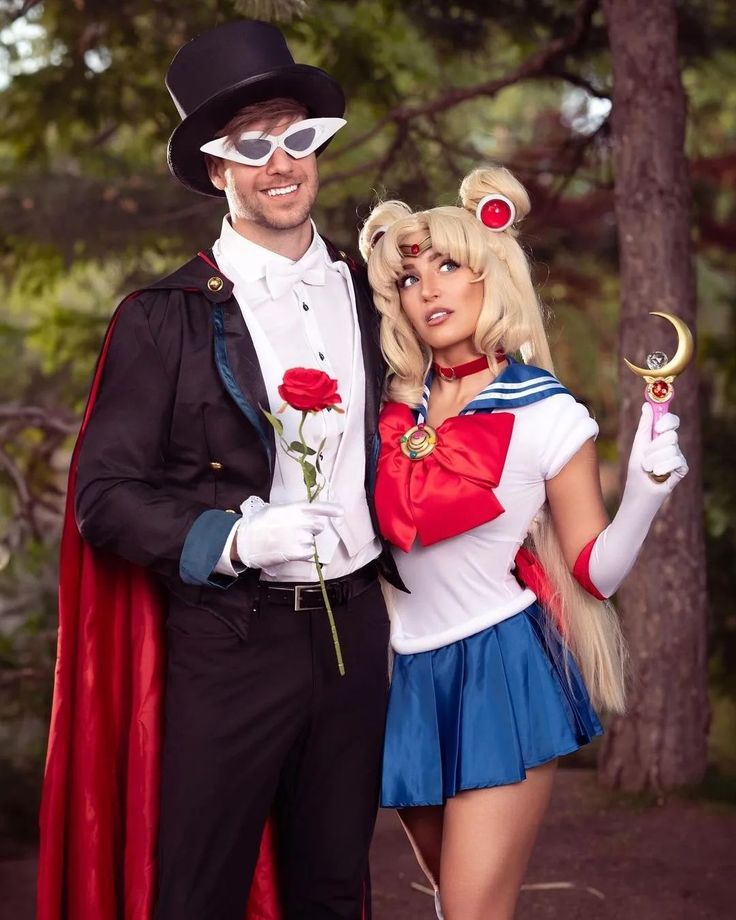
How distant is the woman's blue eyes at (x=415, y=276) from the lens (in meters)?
2.88

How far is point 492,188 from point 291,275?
505 millimetres

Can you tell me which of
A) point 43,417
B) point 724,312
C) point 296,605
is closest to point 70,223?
Result: point 43,417

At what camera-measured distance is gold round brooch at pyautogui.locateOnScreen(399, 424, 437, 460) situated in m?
2.78

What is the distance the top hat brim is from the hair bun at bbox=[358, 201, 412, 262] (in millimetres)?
206

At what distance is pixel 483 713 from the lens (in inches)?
107

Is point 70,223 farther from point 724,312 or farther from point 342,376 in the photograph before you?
point 724,312

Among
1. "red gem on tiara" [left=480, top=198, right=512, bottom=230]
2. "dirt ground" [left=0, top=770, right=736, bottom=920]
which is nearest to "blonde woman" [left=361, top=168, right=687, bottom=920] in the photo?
"red gem on tiara" [left=480, top=198, right=512, bottom=230]

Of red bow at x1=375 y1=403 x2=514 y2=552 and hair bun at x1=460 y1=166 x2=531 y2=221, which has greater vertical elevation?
hair bun at x1=460 y1=166 x2=531 y2=221

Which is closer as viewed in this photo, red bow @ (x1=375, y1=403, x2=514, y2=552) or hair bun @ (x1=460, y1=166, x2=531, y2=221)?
red bow @ (x1=375, y1=403, x2=514, y2=552)

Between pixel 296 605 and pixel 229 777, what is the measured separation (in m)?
0.39

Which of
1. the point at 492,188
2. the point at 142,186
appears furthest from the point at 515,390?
the point at 142,186

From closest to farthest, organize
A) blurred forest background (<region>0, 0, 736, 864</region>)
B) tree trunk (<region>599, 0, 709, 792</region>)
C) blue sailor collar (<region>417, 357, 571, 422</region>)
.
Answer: blue sailor collar (<region>417, 357, 571, 422</region>) → tree trunk (<region>599, 0, 709, 792</region>) → blurred forest background (<region>0, 0, 736, 864</region>)

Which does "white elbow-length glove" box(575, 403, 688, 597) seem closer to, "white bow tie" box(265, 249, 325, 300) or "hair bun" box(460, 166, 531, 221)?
"hair bun" box(460, 166, 531, 221)

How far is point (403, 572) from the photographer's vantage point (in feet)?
9.42
